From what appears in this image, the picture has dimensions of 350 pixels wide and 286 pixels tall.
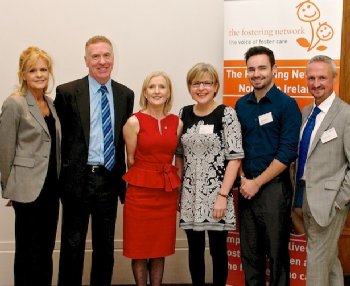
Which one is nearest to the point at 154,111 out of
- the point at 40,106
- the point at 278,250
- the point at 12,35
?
the point at 40,106

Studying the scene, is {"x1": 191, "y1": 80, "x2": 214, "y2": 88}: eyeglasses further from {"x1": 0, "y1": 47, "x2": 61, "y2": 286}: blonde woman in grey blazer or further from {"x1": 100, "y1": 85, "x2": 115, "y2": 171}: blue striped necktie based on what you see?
{"x1": 0, "y1": 47, "x2": 61, "y2": 286}: blonde woman in grey blazer

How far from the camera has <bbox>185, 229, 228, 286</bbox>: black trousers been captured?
289cm

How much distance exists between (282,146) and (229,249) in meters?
0.98

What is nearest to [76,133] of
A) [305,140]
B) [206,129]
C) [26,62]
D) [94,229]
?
[26,62]

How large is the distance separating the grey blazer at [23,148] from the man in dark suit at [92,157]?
0.19m

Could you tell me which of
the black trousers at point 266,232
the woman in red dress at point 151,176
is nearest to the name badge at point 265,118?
the black trousers at point 266,232

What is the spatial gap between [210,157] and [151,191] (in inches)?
16.9

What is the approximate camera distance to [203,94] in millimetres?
2865

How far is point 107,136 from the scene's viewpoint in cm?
290

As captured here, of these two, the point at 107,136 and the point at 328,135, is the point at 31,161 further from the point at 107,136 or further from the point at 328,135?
the point at 328,135

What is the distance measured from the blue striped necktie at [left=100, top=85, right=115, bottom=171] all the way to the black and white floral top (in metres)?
0.46

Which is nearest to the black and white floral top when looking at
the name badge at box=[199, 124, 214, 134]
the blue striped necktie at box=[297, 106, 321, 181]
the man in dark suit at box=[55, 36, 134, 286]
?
the name badge at box=[199, 124, 214, 134]

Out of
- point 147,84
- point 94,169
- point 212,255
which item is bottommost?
point 212,255

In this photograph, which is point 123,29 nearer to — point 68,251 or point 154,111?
point 154,111
